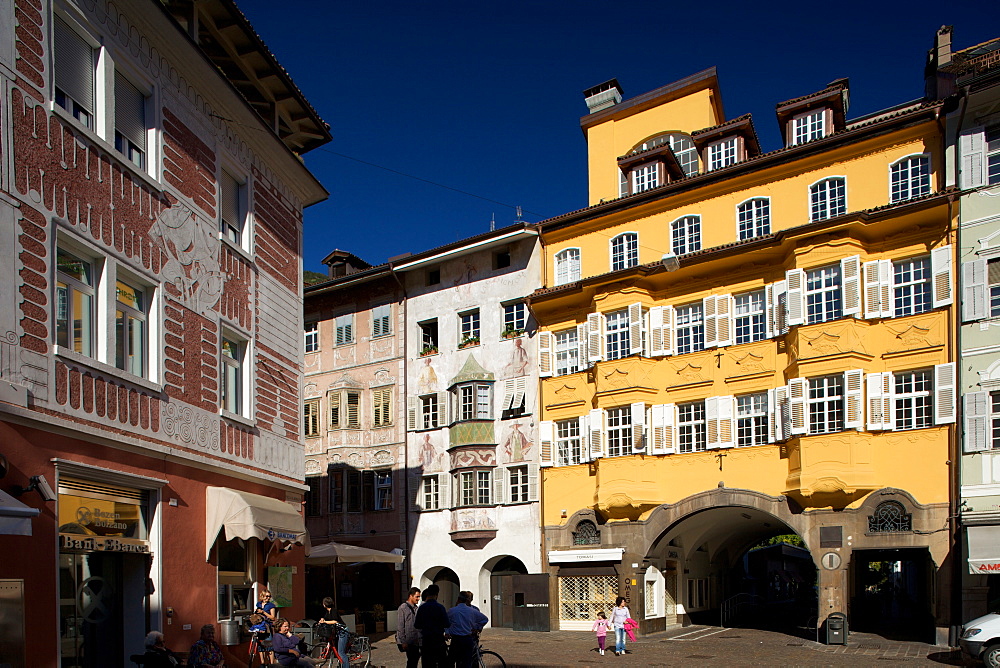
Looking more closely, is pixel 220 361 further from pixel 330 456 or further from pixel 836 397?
pixel 330 456

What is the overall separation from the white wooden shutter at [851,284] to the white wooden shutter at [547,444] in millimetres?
10766

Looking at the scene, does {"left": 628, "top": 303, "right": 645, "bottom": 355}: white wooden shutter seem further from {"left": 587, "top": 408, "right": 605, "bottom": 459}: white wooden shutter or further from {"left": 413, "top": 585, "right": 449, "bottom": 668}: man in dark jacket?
{"left": 413, "top": 585, "right": 449, "bottom": 668}: man in dark jacket

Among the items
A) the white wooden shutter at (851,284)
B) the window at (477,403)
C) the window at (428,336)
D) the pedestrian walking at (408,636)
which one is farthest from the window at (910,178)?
the pedestrian walking at (408,636)

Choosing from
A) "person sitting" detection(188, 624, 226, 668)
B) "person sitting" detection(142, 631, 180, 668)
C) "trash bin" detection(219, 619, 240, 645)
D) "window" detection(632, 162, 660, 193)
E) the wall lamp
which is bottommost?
"trash bin" detection(219, 619, 240, 645)

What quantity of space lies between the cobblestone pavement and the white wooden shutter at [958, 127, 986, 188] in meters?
11.9

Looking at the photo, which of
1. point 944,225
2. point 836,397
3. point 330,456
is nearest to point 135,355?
point 836,397

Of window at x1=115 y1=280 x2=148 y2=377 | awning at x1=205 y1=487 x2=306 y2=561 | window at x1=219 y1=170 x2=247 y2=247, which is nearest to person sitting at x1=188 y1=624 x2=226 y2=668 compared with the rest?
awning at x1=205 y1=487 x2=306 y2=561

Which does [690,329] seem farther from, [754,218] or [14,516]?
[14,516]

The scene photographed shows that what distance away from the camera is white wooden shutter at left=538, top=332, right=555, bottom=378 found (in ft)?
109

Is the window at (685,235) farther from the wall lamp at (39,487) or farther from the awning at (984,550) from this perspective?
the wall lamp at (39,487)

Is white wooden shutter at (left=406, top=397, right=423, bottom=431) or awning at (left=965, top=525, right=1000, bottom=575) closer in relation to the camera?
awning at (left=965, top=525, right=1000, bottom=575)

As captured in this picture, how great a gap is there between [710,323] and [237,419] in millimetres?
16343

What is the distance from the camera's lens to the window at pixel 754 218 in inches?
1160

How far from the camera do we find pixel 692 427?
29.9 meters
